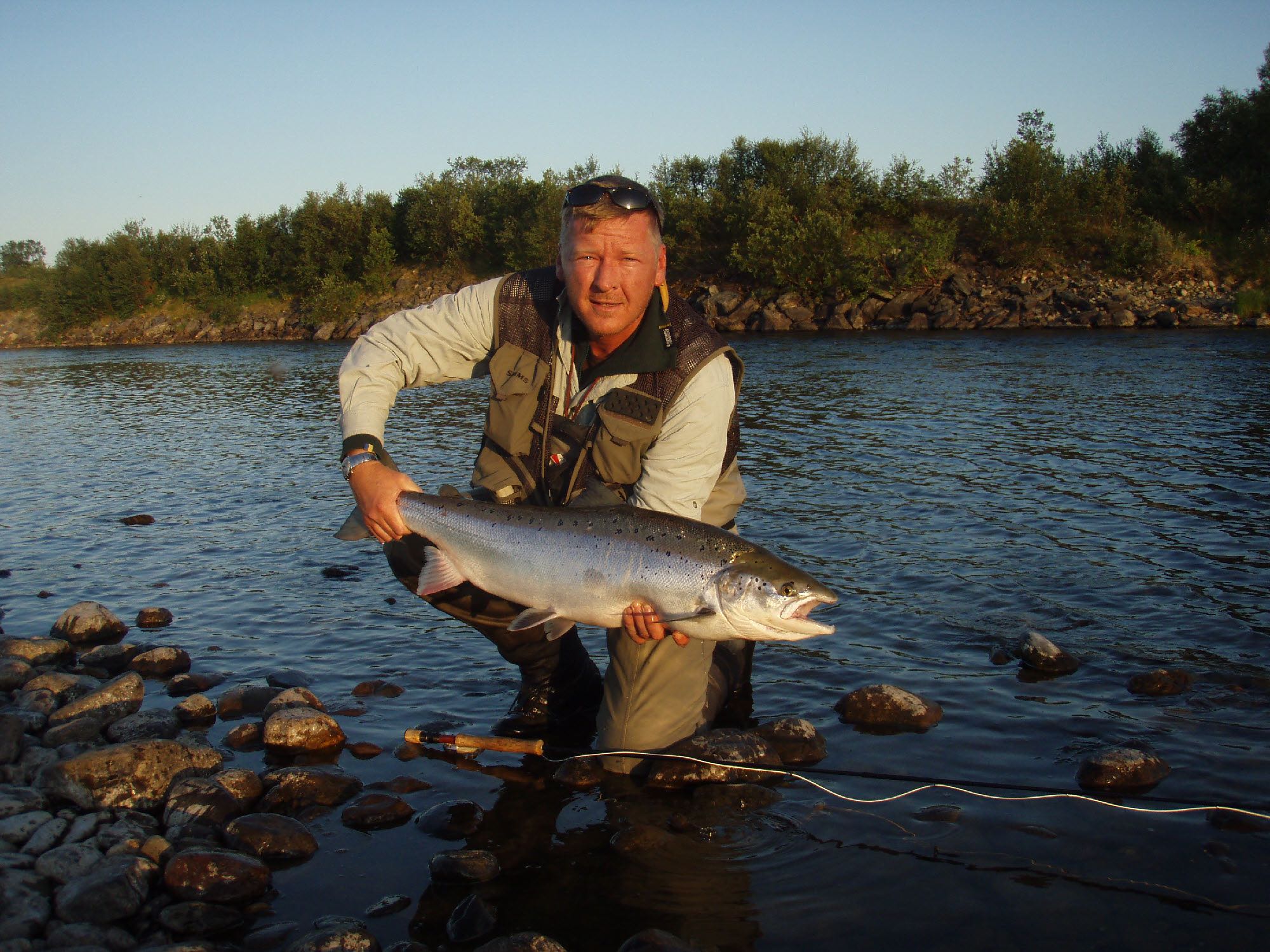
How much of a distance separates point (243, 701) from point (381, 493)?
1.92m

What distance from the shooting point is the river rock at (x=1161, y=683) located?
545cm

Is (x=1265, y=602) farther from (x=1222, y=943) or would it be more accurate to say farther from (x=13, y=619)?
(x=13, y=619)

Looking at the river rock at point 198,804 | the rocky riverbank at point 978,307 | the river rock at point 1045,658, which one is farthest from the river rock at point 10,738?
the rocky riverbank at point 978,307

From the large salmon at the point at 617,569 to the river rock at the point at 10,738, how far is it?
7.65 feet

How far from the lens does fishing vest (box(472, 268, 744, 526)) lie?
15.3 feet

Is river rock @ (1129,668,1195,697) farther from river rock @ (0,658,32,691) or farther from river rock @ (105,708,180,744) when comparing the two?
river rock @ (0,658,32,691)

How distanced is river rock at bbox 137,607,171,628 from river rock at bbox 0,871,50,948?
3810 millimetres

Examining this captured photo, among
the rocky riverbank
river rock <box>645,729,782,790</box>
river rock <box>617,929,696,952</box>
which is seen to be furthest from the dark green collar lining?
the rocky riverbank

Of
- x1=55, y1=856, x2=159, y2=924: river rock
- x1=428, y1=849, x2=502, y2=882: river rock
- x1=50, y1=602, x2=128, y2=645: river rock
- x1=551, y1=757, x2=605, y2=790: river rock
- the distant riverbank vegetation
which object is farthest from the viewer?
the distant riverbank vegetation

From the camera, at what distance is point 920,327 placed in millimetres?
35938

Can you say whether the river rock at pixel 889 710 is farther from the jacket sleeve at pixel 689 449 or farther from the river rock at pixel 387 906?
the river rock at pixel 387 906

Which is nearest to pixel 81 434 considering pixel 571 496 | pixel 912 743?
pixel 571 496

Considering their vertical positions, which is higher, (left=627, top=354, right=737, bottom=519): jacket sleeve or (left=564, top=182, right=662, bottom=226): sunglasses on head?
(left=564, top=182, right=662, bottom=226): sunglasses on head

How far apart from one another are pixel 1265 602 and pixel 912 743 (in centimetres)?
358
